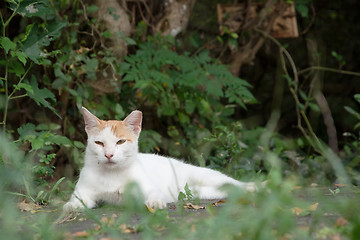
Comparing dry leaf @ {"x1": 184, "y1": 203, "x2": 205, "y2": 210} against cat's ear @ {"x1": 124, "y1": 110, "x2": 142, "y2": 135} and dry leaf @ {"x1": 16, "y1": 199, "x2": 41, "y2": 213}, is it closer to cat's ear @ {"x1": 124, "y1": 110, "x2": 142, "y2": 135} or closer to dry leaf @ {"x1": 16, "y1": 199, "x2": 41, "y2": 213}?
cat's ear @ {"x1": 124, "y1": 110, "x2": 142, "y2": 135}

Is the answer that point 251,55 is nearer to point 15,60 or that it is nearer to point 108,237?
point 15,60

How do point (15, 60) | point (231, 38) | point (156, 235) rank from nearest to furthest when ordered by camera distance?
point (156, 235), point (15, 60), point (231, 38)

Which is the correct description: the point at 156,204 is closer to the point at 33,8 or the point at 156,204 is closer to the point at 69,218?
the point at 69,218

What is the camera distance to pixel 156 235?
→ 1712 millimetres

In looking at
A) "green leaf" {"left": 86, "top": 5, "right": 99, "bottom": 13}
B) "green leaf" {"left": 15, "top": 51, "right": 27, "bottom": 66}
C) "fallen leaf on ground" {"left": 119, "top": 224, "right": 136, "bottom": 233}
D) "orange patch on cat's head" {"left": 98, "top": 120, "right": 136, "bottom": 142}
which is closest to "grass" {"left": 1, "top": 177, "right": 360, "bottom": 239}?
"fallen leaf on ground" {"left": 119, "top": 224, "right": 136, "bottom": 233}

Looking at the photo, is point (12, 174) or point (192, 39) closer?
point (12, 174)

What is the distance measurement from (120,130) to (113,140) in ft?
0.31

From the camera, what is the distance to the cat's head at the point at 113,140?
2.69 metres

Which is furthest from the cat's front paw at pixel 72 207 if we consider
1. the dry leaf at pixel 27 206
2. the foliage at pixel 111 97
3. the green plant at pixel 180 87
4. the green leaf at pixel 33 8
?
the green plant at pixel 180 87

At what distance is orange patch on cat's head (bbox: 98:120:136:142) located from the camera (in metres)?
2.79

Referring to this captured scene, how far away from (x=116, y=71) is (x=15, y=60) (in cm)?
106

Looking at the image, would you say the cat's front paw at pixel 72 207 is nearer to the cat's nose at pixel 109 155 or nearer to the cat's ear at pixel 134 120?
the cat's nose at pixel 109 155

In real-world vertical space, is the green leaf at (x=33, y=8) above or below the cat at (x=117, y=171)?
above

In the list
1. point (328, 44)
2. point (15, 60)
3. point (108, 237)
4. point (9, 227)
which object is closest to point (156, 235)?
point (108, 237)
